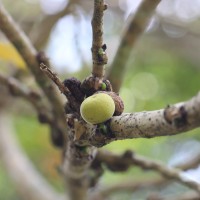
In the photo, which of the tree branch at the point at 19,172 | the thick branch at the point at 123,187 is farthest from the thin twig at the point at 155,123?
the tree branch at the point at 19,172

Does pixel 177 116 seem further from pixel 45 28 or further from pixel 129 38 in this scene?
pixel 45 28

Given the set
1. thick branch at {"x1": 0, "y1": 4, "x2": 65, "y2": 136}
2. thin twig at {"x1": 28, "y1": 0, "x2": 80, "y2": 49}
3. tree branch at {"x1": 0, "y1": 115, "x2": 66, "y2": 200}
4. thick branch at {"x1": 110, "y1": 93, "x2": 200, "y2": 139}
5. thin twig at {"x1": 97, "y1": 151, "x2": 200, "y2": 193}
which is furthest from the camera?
tree branch at {"x1": 0, "y1": 115, "x2": 66, "y2": 200}

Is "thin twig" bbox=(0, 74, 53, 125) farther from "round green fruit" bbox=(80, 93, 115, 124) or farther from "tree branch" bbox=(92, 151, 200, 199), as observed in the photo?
"round green fruit" bbox=(80, 93, 115, 124)

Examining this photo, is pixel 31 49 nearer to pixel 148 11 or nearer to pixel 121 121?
pixel 148 11

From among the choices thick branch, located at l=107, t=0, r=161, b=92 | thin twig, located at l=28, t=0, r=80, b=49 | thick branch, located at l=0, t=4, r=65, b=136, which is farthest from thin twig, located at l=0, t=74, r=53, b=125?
thin twig, located at l=28, t=0, r=80, b=49

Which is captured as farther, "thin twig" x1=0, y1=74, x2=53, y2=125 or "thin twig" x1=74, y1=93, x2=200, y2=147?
"thin twig" x1=0, y1=74, x2=53, y2=125

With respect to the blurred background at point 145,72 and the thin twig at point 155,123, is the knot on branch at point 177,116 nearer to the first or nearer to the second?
the thin twig at point 155,123

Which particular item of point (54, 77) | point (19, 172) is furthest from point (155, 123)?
point (19, 172)
